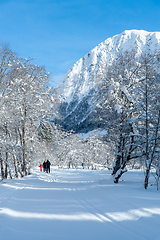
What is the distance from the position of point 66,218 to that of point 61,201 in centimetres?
188

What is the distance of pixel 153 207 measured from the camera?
5.53m

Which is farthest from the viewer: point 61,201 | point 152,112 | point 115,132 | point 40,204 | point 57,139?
point 57,139

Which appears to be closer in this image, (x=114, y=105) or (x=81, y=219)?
(x=81, y=219)

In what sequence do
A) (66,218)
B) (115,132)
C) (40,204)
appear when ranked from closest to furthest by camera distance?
(66,218) → (40,204) → (115,132)

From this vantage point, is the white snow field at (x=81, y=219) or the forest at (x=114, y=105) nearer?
the white snow field at (x=81, y=219)

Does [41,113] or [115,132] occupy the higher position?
[41,113]

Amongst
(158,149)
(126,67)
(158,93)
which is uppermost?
(126,67)

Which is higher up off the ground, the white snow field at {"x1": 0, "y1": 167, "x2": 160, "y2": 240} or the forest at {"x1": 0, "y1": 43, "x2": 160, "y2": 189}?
the forest at {"x1": 0, "y1": 43, "x2": 160, "y2": 189}

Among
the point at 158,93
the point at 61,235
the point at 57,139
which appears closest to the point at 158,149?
the point at 158,93

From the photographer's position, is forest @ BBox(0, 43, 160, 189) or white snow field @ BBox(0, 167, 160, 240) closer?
white snow field @ BBox(0, 167, 160, 240)

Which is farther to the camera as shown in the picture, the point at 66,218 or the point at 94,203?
the point at 94,203

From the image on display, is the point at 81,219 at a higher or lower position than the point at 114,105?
lower

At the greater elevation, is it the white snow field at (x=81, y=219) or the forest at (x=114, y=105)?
the forest at (x=114, y=105)

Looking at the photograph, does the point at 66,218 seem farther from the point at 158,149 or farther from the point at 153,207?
the point at 158,149
